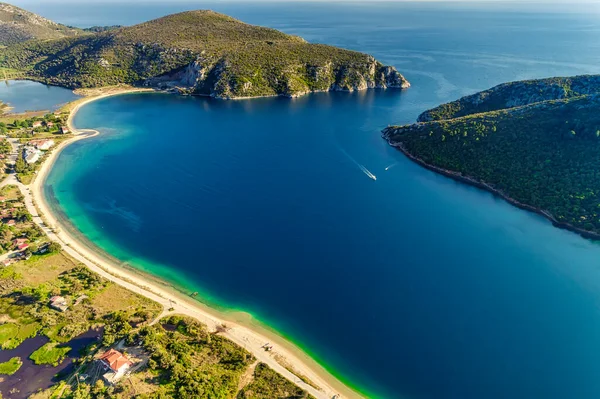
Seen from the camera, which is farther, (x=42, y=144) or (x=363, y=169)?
(x=42, y=144)

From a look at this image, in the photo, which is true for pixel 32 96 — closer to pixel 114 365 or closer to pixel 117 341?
pixel 117 341

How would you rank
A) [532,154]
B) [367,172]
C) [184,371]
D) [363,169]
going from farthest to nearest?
[363,169]
[367,172]
[532,154]
[184,371]

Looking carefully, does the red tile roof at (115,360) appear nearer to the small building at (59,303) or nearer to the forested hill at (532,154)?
the small building at (59,303)

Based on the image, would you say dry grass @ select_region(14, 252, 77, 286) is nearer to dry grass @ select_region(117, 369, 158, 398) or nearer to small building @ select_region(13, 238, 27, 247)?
small building @ select_region(13, 238, 27, 247)

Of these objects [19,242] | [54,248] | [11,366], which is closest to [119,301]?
[11,366]

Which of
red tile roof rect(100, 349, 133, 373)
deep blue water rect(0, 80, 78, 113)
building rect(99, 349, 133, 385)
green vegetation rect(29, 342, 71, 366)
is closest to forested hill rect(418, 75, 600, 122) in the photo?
red tile roof rect(100, 349, 133, 373)

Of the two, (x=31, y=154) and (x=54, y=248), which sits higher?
(x=31, y=154)

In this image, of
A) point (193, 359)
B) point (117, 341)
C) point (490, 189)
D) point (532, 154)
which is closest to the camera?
point (193, 359)

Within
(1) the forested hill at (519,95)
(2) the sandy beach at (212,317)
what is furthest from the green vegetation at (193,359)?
(1) the forested hill at (519,95)
